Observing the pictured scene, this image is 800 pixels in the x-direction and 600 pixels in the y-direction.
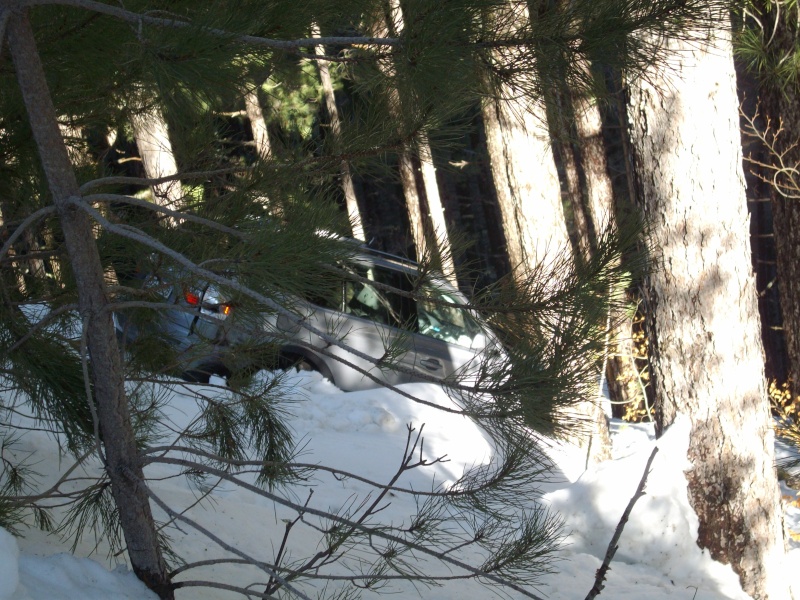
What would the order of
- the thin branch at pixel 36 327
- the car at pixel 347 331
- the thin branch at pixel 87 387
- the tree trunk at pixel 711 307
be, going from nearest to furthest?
1. the thin branch at pixel 87 387
2. the car at pixel 347 331
3. the thin branch at pixel 36 327
4. the tree trunk at pixel 711 307

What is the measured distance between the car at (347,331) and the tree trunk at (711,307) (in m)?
1.29

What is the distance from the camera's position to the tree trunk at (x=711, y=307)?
14.5ft

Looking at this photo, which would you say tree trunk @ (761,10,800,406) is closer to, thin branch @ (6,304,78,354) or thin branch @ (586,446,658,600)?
thin branch @ (586,446,658,600)

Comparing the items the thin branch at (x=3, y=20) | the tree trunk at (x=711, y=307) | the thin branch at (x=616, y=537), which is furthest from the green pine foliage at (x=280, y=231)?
the tree trunk at (x=711, y=307)

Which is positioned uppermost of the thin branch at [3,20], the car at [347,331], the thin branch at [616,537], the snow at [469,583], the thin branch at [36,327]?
the thin branch at [3,20]

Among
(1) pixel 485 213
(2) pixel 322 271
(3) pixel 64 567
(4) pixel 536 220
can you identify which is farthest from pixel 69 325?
(1) pixel 485 213

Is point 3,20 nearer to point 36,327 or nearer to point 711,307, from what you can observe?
point 36,327

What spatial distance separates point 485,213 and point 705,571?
58.2ft

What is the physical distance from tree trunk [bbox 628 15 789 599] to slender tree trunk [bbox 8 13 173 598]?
10.3 ft

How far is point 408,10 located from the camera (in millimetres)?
1883

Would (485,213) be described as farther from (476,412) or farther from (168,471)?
(476,412)

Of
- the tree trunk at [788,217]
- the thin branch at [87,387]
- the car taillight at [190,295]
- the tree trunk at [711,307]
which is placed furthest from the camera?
the tree trunk at [788,217]

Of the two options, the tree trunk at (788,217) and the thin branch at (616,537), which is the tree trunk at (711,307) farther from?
the tree trunk at (788,217)

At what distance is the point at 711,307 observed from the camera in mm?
4445
